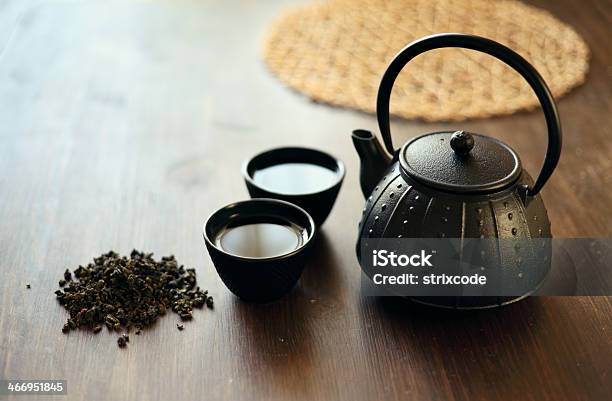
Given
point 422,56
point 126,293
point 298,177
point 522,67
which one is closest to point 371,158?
point 298,177

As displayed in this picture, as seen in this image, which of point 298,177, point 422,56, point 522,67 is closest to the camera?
point 522,67

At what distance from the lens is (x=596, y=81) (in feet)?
5.46

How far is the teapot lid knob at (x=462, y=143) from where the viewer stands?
964 mm

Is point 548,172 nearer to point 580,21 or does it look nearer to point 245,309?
point 245,309

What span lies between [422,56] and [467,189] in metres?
0.85

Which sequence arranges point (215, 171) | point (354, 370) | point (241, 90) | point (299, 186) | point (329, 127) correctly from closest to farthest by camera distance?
point (354, 370) → point (299, 186) → point (215, 171) → point (329, 127) → point (241, 90)

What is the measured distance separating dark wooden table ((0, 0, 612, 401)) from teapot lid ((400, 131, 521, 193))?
0.19 m

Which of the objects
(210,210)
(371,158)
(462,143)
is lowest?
(210,210)

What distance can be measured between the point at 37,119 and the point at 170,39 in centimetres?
46

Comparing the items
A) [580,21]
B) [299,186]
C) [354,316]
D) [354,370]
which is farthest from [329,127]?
[580,21]

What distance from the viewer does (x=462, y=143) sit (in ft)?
3.16

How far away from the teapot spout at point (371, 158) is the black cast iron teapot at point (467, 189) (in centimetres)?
8

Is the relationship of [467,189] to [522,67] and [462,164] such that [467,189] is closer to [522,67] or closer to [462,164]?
[462,164]

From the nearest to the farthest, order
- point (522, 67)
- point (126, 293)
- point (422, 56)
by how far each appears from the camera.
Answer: point (522, 67) → point (126, 293) → point (422, 56)
